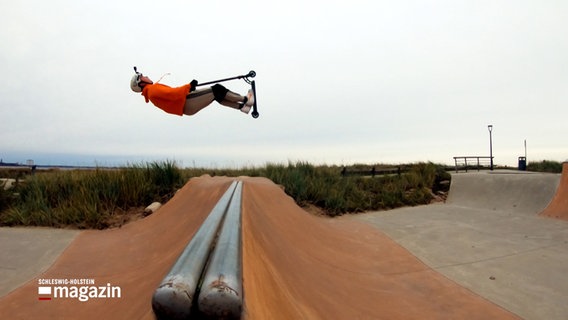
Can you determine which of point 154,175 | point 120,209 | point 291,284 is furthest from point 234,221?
point 154,175

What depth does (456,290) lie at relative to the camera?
150 inches

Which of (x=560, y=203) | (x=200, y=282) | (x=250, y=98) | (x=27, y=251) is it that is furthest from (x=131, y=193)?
(x=560, y=203)

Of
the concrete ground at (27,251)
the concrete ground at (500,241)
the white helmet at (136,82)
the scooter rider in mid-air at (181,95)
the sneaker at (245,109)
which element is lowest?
the concrete ground at (500,241)

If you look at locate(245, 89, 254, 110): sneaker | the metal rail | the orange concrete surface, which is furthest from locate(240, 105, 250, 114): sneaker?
the orange concrete surface

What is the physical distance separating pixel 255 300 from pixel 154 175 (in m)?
7.36

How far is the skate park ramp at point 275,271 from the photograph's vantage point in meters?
2.40

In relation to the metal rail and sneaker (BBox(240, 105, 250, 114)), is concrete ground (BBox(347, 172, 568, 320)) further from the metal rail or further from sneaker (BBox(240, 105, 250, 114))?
sneaker (BBox(240, 105, 250, 114))

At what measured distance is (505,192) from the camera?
10.4 meters

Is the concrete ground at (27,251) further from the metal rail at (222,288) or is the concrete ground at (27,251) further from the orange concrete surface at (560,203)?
the orange concrete surface at (560,203)

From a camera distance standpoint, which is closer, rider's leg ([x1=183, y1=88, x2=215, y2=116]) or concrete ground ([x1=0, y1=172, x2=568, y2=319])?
concrete ground ([x1=0, y1=172, x2=568, y2=319])

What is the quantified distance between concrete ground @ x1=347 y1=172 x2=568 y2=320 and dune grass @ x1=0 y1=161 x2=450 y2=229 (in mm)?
958

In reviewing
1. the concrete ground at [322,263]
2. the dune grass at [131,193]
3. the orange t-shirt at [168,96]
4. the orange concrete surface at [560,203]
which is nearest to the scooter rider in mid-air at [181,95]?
the orange t-shirt at [168,96]

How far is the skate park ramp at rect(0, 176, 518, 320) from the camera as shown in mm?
2402

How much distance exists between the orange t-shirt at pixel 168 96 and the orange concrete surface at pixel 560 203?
9314mm
